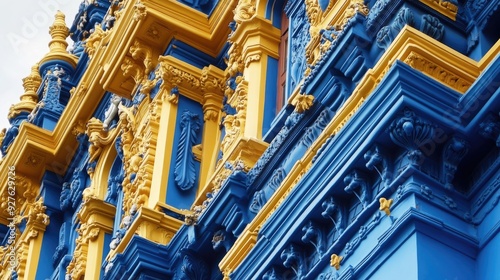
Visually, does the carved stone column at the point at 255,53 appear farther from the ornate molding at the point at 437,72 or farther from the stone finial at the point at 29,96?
the stone finial at the point at 29,96

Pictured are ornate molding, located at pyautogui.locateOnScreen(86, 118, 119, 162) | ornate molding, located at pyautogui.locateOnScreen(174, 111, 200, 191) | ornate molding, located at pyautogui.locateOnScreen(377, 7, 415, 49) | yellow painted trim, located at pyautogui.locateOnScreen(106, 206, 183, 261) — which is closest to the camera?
ornate molding, located at pyautogui.locateOnScreen(377, 7, 415, 49)

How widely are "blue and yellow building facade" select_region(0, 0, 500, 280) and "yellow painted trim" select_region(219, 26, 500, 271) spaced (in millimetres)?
16

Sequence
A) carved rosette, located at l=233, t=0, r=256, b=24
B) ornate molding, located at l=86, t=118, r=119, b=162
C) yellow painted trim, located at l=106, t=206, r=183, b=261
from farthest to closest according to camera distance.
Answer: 1. ornate molding, located at l=86, t=118, r=119, b=162
2. carved rosette, located at l=233, t=0, r=256, b=24
3. yellow painted trim, located at l=106, t=206, r=183, b=261

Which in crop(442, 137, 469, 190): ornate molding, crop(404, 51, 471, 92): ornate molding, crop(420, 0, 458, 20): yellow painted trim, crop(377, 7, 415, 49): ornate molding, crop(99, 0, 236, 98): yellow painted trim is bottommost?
crop(442, 137, 469, 190): ornate molding

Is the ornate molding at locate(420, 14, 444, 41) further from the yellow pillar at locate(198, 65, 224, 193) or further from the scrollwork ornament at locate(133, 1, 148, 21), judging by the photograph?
the scrollwork ornament at locate(133, 1, 148, 21)

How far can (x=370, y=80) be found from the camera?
12.5 meters

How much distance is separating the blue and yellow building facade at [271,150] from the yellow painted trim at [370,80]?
2cm

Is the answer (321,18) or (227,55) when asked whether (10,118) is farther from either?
(321,18)

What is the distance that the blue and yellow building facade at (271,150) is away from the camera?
11625 millimetres

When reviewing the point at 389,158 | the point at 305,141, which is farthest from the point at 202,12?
the point at 389,158

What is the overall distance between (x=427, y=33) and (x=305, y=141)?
6.00ft

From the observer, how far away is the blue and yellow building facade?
11625 millimetres

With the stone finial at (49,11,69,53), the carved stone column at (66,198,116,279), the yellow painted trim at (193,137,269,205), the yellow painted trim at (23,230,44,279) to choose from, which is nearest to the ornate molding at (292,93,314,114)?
the yellow painted trim at (193,137,269,205)

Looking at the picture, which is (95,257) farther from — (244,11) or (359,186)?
(359,186)
